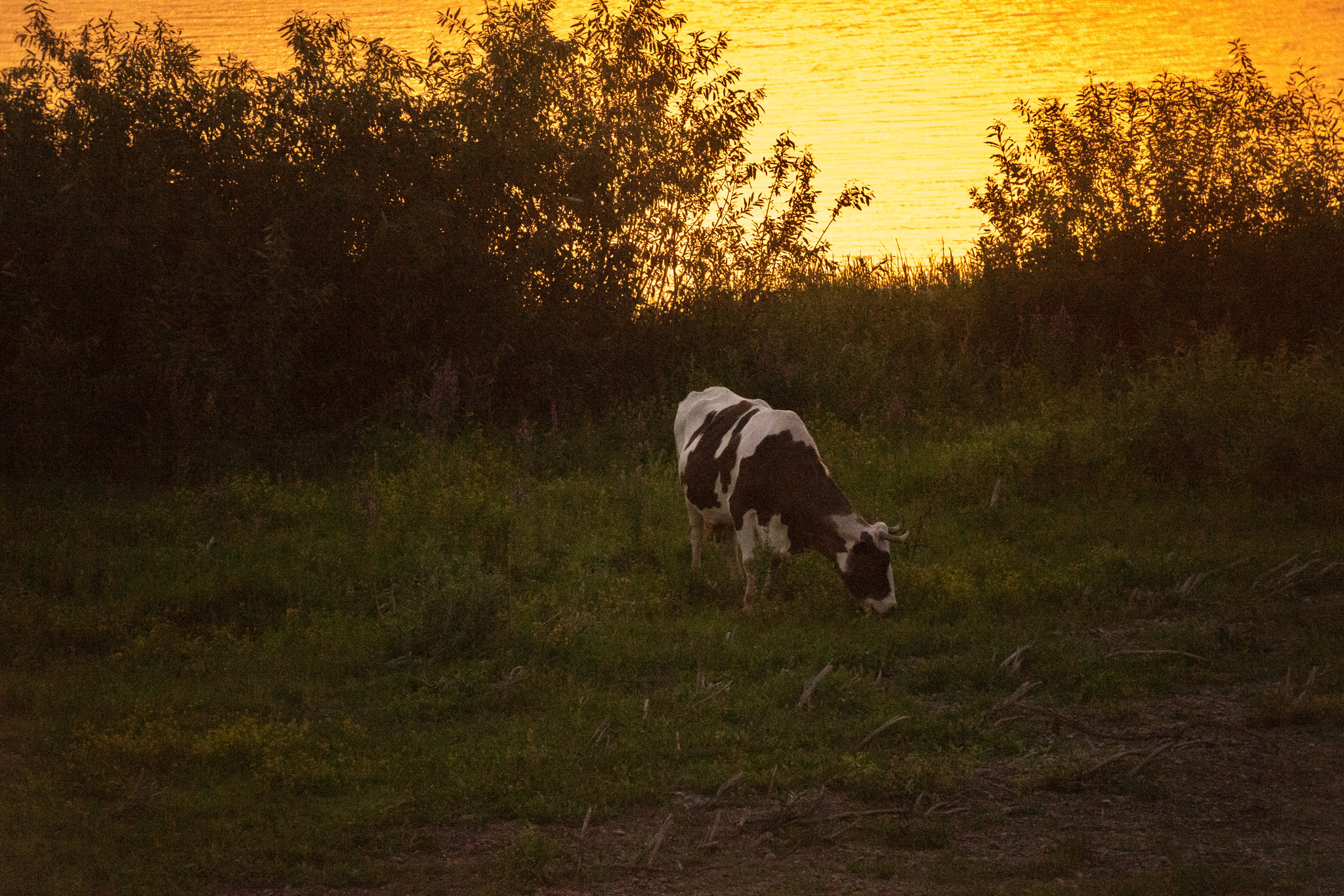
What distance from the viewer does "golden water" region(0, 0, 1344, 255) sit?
25.2 meters

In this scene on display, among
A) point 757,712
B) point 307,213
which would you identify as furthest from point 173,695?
point 307,213

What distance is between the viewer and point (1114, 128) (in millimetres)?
17547

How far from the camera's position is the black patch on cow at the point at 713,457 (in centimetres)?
1034

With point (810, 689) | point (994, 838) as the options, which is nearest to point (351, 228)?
point (810, 689)

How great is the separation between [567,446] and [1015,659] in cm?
669

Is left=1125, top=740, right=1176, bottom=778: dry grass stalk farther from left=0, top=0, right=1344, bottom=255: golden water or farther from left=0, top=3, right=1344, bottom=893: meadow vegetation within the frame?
left=0, top=0, right=1344, bottom=255: golden water

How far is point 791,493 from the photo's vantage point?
32.4 feet

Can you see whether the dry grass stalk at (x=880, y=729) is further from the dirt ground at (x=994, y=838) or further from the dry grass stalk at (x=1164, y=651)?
the dry grass stalk at (x=1164, y=651)

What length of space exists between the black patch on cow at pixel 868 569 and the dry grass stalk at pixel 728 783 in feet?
9.88

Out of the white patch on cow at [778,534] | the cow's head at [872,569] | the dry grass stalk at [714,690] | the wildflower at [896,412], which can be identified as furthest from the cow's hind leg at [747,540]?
the wildflower at [896,412]

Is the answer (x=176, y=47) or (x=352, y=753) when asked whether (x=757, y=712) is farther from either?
(x=176, y=47)

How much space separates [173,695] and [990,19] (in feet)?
135

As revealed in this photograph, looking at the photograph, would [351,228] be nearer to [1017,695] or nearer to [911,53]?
[1017,695]

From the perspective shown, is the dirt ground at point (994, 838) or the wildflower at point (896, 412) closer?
the dirt ground at point (994, 838)
